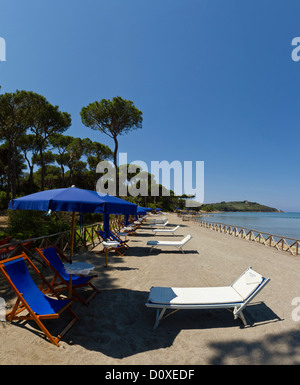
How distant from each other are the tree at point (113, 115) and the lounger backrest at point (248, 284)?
18138mm

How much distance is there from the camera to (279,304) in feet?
12.9

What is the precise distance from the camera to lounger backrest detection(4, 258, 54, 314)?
2730 mm

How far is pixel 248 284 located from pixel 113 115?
793 inches

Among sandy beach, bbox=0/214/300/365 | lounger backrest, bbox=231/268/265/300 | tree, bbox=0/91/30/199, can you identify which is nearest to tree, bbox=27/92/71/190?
tree, bbox=0/91/30/199

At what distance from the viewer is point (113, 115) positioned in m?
20.4

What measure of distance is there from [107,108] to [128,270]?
60.9ft

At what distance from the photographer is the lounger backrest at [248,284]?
3.28 meters

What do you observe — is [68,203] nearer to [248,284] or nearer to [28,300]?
[28,300]

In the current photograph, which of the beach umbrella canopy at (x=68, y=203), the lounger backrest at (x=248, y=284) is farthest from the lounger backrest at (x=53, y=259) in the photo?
the lounger backrest at (x=248, y=284)

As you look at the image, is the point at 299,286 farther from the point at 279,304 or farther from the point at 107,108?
the point at 107,108

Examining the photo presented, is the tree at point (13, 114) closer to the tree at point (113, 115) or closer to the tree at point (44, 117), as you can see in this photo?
the tree at point (44, 117)

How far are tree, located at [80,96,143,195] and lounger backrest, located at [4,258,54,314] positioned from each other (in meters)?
18.0

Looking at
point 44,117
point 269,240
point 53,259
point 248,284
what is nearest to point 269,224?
point 269,240
